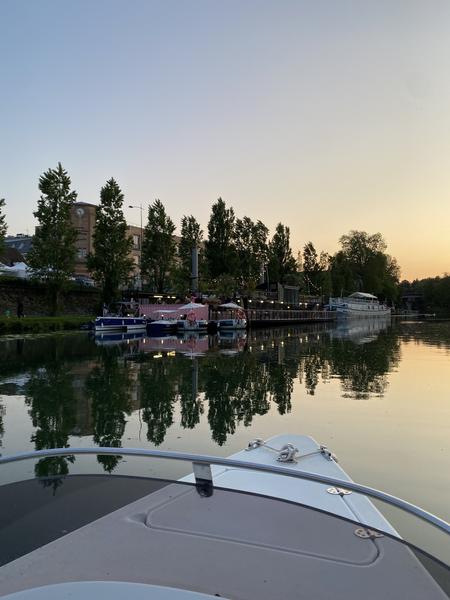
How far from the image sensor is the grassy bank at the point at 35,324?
29141 millimetres

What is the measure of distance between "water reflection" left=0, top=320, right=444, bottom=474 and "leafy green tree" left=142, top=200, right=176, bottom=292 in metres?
33.9

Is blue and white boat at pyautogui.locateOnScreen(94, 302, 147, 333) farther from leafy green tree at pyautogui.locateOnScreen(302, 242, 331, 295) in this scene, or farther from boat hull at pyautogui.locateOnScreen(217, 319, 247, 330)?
leafy green tree at pyautogui.locateOnScreen(302, 242, 331, 295)

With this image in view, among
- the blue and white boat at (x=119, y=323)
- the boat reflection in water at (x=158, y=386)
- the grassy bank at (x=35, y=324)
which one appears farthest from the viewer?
the blue and white boat at (x=119, y=323)

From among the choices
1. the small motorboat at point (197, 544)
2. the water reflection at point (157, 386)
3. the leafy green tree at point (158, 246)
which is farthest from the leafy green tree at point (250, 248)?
the small motorboat at point (197, 544)

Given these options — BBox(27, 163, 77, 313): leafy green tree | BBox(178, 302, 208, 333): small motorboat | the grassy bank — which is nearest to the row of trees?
BBox(27, 163, 77, 313): leafy green tree

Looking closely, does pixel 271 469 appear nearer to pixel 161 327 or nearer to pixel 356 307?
pixel 161 327

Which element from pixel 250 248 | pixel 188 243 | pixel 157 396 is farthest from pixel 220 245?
pixel 157 396

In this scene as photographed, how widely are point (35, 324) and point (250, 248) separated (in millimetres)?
38139

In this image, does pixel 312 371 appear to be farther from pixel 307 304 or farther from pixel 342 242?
pixel 342 242

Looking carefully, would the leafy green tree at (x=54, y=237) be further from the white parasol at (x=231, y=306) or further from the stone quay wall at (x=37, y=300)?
the white parasol at (x=231, y=306)

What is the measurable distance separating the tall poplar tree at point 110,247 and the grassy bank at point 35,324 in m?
8.33

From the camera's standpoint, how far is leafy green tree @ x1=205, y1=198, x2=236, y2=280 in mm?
59406

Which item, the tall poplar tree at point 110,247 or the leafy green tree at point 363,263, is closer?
the tall poplar tree at point 110,247

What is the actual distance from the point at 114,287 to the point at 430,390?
1431 inches
